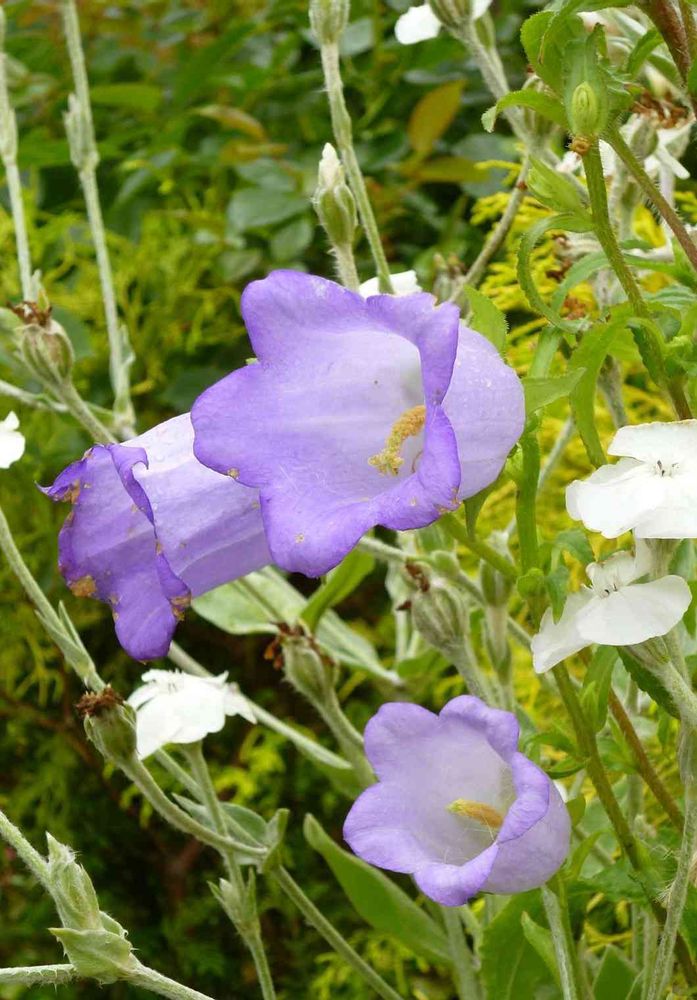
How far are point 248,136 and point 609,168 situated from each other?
71cm

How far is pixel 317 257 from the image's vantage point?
1.36 meters

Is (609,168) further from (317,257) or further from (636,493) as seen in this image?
(317,257)

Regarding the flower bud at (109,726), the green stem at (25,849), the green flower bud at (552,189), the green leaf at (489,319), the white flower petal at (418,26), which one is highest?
the white flower petal at (418,26)

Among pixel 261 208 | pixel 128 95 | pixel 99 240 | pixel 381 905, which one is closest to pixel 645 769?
pixel 381 905

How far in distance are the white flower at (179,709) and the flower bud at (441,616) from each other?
11 centimetres

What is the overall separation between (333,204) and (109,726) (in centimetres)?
29

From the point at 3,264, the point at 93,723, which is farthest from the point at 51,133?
the point at 93,723

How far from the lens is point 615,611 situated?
0.45 meters

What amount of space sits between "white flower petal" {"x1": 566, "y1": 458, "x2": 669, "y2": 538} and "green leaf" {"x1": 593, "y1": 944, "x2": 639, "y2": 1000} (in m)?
0.36

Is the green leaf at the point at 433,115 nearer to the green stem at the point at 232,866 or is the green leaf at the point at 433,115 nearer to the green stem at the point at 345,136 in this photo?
the green stem at the point at 345,136

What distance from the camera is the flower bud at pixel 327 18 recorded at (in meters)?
0.77

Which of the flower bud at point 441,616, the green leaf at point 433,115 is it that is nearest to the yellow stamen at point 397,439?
the flower bud at point 441,616

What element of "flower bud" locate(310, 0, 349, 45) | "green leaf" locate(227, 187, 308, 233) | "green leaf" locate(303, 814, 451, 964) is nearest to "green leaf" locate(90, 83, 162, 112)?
"green leaf" locate(227, 187, 308, 233)

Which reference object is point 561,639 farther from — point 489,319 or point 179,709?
point 179,709
